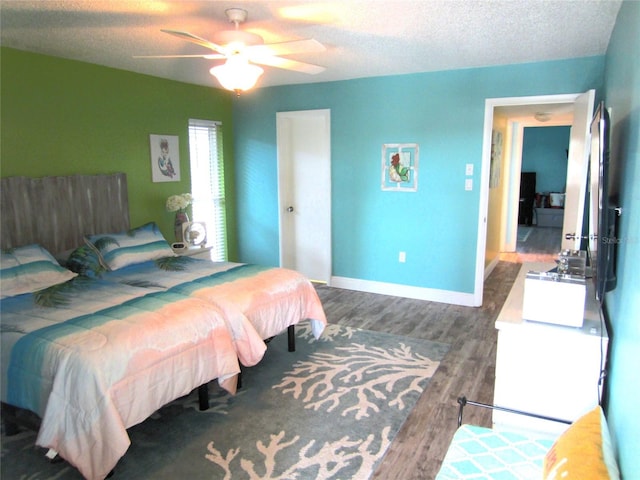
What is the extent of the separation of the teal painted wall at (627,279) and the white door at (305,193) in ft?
11.8

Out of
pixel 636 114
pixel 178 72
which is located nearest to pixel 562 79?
pixel 636 114

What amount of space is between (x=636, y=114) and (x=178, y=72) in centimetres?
409

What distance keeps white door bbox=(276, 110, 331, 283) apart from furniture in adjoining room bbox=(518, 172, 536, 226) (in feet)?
22.5

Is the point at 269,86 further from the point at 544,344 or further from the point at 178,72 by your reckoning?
the point at 544,344

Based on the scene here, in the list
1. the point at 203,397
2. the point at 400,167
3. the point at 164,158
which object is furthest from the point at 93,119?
the point at 400,167

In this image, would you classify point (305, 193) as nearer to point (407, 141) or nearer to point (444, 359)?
point (407, 141)

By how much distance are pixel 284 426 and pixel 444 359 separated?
4.99ft

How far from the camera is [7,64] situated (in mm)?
3568

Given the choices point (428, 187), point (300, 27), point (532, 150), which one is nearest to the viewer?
point (300, 27)

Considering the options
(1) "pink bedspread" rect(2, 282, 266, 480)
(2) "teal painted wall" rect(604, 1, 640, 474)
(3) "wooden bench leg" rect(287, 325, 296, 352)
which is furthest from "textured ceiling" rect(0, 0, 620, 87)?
(3) "wooden bench leg" rect(287, 325, 296, 352)

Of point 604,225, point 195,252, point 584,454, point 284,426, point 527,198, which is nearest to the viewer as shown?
point 584,454

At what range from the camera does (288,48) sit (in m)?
2.81

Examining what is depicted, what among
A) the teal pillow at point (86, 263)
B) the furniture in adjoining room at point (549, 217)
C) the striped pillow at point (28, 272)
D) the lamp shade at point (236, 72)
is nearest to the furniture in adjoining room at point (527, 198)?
the furniture in adjoining room at point (549, 217)

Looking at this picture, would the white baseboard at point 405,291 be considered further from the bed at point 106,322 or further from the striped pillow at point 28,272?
the striped pillow at point 28,272
